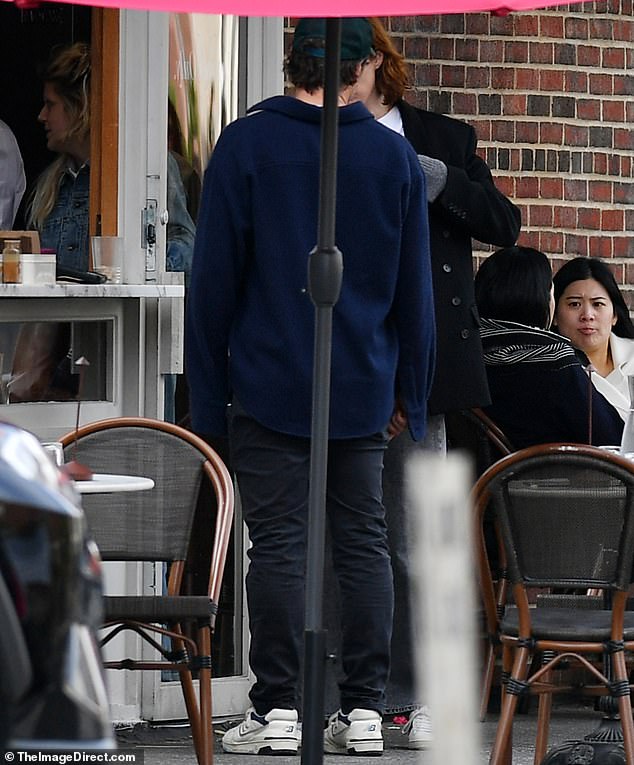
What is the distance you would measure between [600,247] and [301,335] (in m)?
2.43

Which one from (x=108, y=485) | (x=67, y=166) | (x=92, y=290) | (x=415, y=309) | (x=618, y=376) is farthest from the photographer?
(x=618, y=376)

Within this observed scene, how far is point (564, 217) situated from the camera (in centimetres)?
570

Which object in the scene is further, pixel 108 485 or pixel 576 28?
pixel 576 28

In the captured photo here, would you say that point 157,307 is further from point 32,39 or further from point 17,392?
point 32,39

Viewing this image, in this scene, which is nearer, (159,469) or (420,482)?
(420,482)

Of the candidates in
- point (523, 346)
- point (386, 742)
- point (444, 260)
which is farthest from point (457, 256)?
point (386, 742)

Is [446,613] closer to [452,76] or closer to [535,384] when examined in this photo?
[535,384]

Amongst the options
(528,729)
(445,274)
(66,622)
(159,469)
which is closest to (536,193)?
(445,274)

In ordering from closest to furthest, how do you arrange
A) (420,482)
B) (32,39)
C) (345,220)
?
(420,482), (345,220), (32,39)

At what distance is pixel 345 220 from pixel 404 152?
0.69 ft

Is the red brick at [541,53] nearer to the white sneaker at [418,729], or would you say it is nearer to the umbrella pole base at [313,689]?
the white sneaker at [418,729]

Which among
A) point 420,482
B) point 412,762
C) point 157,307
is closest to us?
point 420,482

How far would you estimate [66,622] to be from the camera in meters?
1.14

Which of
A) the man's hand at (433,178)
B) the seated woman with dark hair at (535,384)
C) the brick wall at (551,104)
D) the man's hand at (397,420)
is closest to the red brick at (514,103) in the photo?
the brick wall at (551,104)
